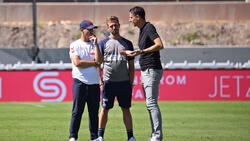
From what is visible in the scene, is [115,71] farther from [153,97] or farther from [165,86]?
[165,86]

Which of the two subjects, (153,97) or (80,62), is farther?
(153,97)

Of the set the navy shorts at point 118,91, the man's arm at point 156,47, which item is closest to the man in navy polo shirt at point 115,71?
the navy shorts at point 118,91

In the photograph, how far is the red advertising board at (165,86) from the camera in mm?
18859

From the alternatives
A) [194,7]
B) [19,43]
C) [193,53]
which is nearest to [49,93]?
[193,53]

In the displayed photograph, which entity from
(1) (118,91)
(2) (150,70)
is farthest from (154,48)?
(1) (118,91)

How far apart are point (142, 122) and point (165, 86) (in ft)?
21.5

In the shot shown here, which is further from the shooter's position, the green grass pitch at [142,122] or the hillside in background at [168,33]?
the hillside in background at [168,33]

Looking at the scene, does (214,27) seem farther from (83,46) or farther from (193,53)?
(83,46)

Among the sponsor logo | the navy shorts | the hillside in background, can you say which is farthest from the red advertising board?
the hillside in background

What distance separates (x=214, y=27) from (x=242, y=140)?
22683 millimetres

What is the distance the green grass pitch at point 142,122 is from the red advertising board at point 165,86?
1154mm

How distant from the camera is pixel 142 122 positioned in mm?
12578

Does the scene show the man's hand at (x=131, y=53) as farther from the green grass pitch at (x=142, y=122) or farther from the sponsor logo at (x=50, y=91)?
Answer: the sponsor logo at (x=50, y=91)

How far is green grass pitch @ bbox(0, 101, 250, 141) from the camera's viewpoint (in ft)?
33.3
